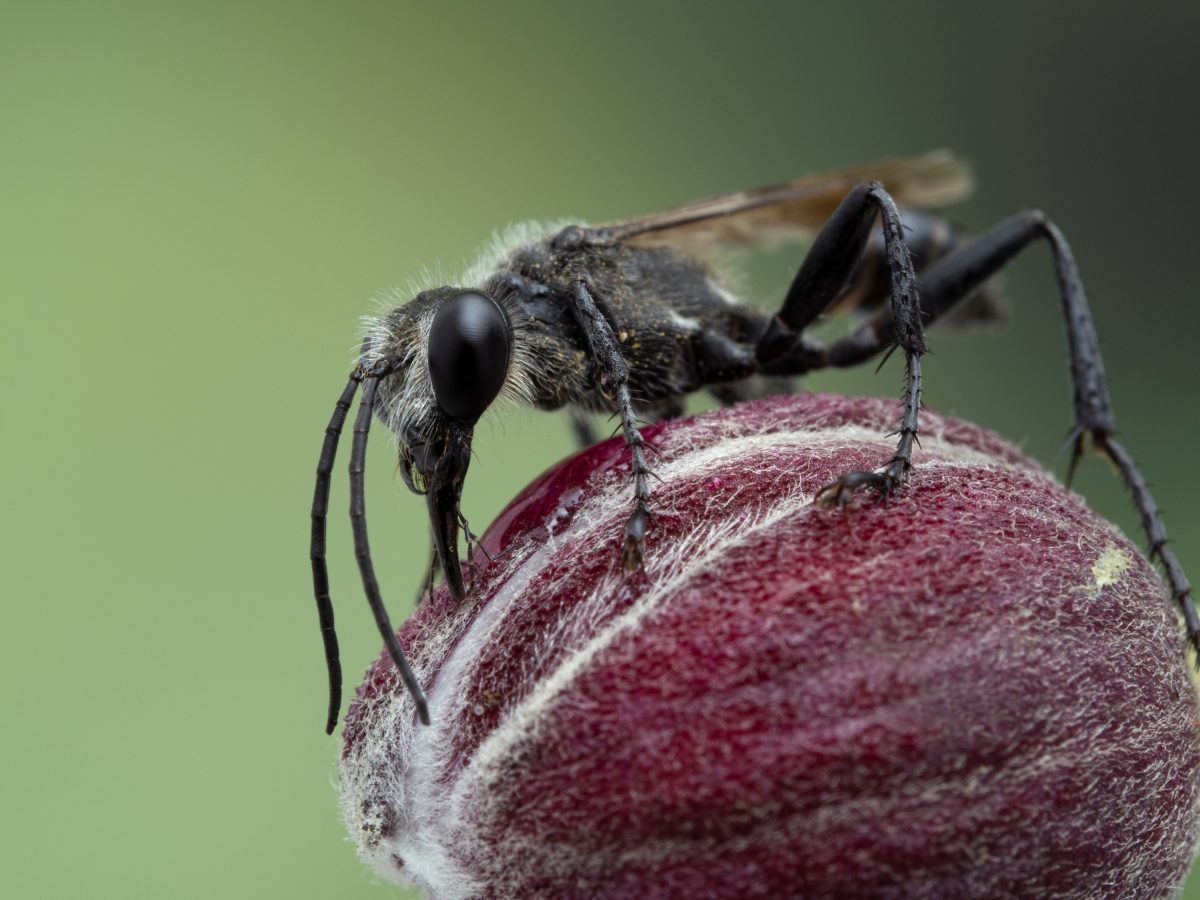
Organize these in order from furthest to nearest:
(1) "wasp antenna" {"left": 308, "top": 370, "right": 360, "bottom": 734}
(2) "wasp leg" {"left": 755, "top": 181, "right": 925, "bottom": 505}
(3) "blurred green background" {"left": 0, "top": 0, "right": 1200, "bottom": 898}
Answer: (3) "blurred green background" {"left": 0, "top": 0, "right": 1200, "bottom": 898}
(1) "wasp antenna" {"left": 308, "top": 370, "right": 360, "bottom": 734}
(2) "wasp leg" {"left": 755, "top": 181, "right": 925, "bottom": 505}

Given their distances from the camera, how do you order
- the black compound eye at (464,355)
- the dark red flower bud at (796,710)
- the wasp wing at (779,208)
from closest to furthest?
the dark red flower bud at (796,710) → the black compound eye at (464,355) → the wasp wing at (779,208)

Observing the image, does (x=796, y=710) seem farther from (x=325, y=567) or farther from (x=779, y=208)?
(x=779, y=208)

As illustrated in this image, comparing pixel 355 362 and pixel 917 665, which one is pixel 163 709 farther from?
pixel 917 665

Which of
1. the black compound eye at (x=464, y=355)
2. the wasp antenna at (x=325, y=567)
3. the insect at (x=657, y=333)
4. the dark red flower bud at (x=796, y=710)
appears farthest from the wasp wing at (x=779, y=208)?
the dark red flower bud at (x=796, y=710)

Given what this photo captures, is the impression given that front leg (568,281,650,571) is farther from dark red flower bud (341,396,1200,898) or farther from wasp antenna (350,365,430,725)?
wasp antenna (350,365,430,725)

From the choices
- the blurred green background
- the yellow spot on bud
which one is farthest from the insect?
the blurred green background

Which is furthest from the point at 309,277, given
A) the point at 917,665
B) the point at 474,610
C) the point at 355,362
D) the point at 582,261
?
the point at 917,665

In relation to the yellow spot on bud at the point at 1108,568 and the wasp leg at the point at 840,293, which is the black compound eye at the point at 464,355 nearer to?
the wasp leg at the point at 840,293

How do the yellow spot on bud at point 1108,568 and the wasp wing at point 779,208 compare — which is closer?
the yellow spot on bud at point 1108,568
